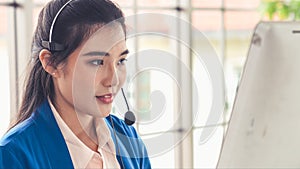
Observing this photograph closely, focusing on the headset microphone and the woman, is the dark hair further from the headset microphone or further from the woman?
the headset microphone

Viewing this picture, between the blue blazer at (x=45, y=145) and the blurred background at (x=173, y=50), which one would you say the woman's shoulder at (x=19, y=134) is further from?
the blurred background at (x=173, y=50)

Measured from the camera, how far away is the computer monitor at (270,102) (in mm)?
640

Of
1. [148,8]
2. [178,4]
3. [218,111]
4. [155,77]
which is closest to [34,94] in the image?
[155,77]

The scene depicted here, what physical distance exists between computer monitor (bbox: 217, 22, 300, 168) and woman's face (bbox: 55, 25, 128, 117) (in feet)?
0.71

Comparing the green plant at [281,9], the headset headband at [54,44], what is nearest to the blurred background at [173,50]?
the green plant at [281,9]

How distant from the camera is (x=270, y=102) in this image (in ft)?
2.13

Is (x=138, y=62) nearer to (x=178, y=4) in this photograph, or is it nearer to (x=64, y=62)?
(x=64, y=62)

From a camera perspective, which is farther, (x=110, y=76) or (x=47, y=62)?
(x=47, y=62)

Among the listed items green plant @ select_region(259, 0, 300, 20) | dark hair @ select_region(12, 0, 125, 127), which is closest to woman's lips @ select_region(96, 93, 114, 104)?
dark hair @ select_region(12, 0, 125, 127)

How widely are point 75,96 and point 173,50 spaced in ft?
0.64

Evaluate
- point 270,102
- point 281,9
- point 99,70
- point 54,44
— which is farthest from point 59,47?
point 281,9

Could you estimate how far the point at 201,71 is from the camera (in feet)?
2.85

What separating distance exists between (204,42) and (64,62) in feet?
0.83

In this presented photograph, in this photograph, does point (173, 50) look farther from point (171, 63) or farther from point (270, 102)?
point (270, 102)
